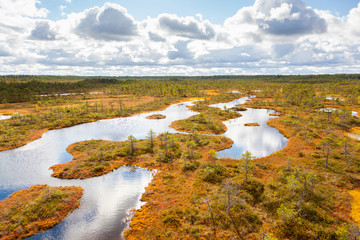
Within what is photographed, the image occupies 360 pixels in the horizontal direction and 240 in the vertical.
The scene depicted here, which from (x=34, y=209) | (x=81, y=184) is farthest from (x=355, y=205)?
(x=34, y=209)

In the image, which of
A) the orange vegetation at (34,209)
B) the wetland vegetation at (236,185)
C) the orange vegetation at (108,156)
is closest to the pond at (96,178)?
the orange vegetation at (34,209)

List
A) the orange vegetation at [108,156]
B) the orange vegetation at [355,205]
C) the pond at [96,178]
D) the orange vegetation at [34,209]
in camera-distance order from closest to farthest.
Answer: the orange vegetation at [34,209] < the orange vegetation at [355,205] < the pond at [96,178] < the orange vegetation at [108,156]

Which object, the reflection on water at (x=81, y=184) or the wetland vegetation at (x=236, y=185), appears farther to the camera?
the reflection on water at (x=81, y=184)

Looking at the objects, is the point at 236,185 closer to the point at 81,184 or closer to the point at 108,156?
the point at 81,184

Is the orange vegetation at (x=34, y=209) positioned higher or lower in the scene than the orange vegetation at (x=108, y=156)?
lower

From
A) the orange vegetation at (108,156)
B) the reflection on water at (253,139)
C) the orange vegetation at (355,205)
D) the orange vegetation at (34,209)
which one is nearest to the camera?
the orange vegetation at (34,209)

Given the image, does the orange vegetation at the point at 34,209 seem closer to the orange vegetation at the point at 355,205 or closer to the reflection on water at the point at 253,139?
the reflection on water at the point at 253,139

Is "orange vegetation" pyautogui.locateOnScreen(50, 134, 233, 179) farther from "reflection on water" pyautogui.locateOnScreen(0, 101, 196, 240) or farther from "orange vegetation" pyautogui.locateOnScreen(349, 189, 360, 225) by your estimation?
"orange vegetation" pyautogui.locateOnScreen(349, 189, 360, 225)

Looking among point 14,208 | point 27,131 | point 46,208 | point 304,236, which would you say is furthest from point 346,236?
point 27,131
